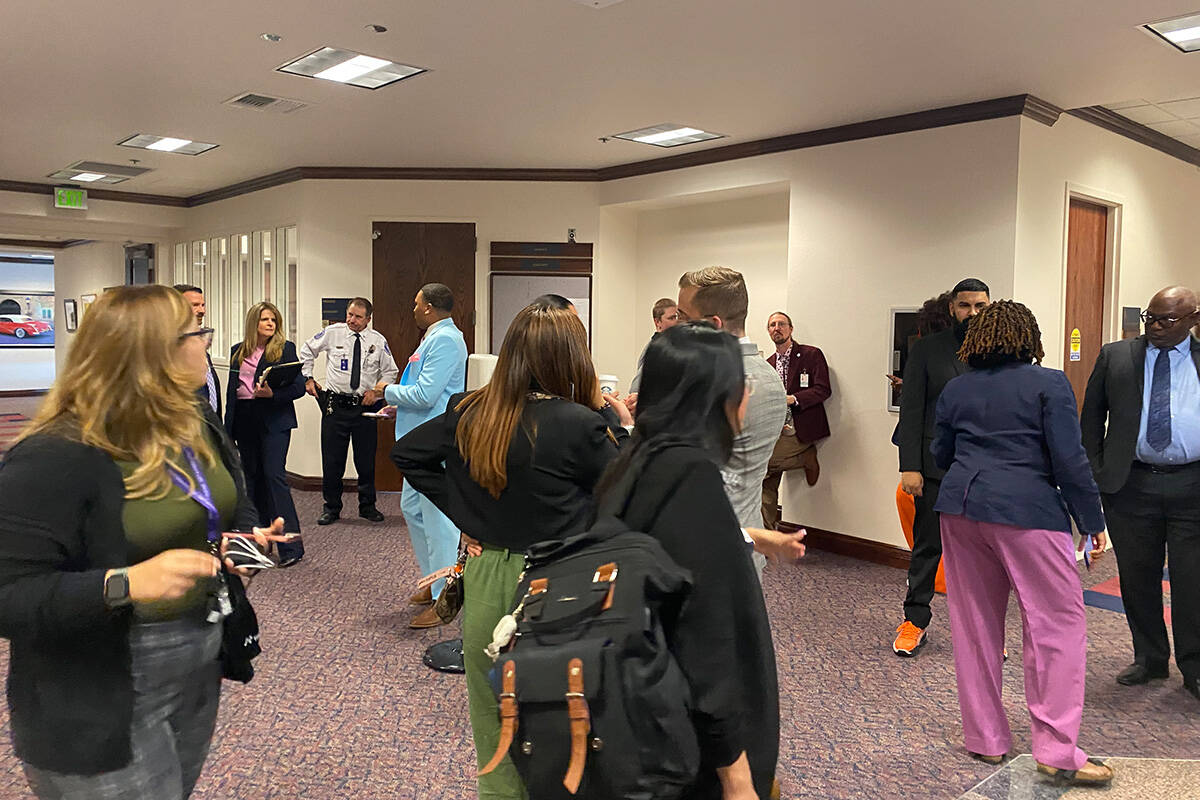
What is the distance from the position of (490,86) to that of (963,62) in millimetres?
2558

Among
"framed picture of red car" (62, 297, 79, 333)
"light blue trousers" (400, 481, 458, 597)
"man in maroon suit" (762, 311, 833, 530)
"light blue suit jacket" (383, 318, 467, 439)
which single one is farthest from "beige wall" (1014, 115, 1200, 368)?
"framed picture of red car" (62, 297, 79, 333)

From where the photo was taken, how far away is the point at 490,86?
5.29 m

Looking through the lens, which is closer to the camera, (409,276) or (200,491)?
(200,491)

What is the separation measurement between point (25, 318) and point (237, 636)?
18.8 m

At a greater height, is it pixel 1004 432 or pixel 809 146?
pixel 809 146

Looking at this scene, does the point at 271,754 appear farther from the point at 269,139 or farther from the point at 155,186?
the point at 155,186

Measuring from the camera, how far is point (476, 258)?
805 cm

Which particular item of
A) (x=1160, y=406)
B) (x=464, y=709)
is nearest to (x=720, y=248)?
(x=1160, y=406)

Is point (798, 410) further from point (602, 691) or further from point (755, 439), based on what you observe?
point (602, 691)

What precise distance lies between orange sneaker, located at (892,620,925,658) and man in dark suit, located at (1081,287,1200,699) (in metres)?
0.83

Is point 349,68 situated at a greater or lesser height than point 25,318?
greater

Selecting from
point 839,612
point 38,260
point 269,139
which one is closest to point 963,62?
point 839,612

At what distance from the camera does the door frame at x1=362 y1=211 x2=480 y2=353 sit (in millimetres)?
8039

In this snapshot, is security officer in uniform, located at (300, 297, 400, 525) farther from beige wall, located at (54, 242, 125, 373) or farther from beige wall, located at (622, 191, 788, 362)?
beige wall, located at (54, 242, 125, 373)
